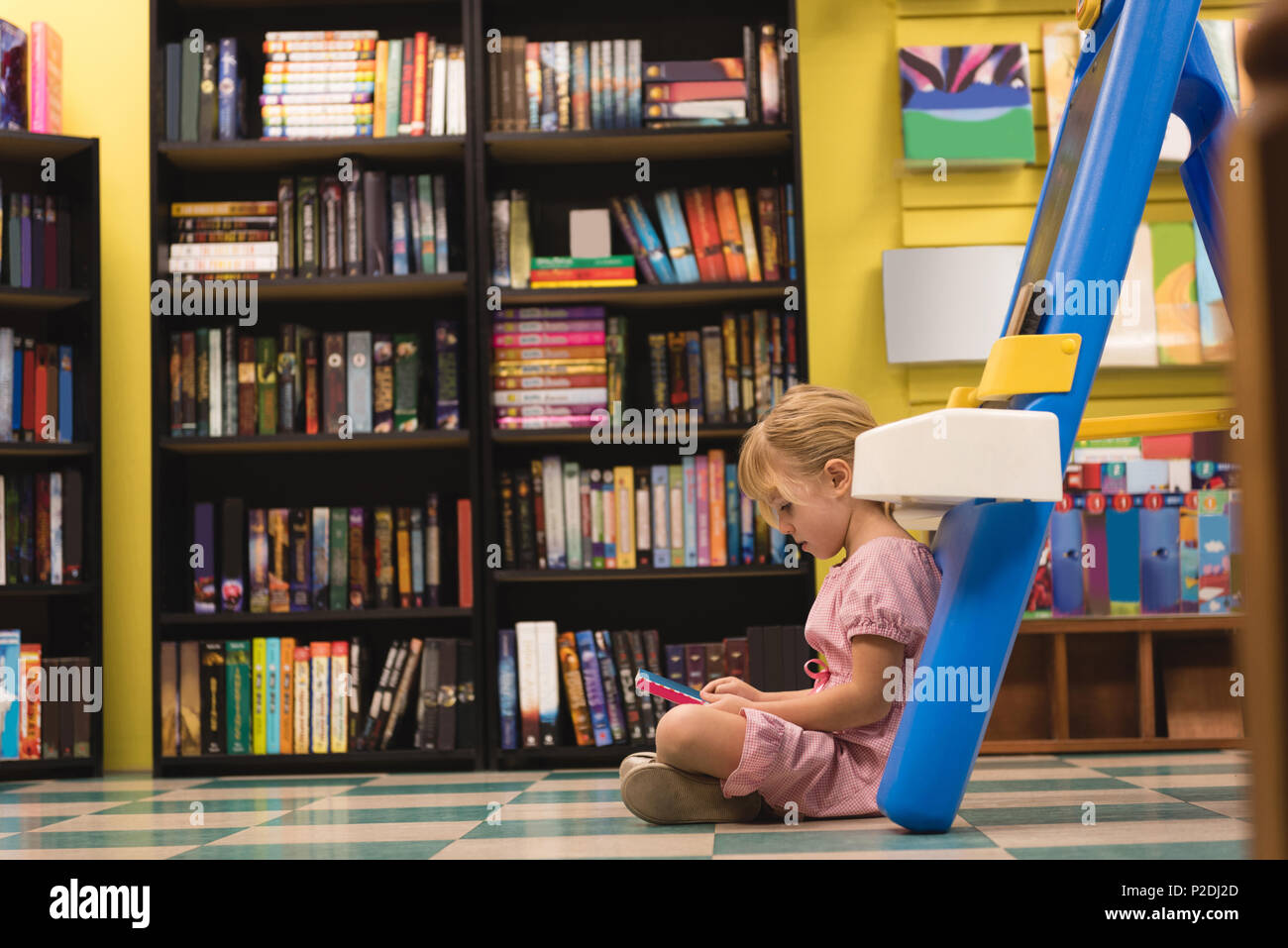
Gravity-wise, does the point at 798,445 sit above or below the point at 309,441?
below

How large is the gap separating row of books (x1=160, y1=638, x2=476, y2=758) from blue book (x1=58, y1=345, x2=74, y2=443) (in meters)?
0.65

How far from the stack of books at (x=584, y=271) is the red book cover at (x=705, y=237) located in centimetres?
18

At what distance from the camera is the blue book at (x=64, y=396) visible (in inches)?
122

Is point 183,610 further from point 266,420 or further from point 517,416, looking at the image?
point 517,416

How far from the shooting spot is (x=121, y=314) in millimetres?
3346

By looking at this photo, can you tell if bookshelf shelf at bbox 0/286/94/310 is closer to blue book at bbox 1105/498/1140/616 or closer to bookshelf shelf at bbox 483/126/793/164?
bookshelf shelf at bbox 483/126/793/164

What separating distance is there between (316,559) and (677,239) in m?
1.24

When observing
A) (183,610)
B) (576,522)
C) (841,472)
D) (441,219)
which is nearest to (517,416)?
(576,522)

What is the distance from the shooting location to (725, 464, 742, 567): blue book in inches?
118

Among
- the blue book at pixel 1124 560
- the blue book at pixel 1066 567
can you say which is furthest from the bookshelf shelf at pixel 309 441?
the blue book at pixel 1124 560

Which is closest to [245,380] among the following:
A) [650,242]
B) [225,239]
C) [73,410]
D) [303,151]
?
[225,239]

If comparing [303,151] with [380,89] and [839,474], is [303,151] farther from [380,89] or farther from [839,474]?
[839,474]
